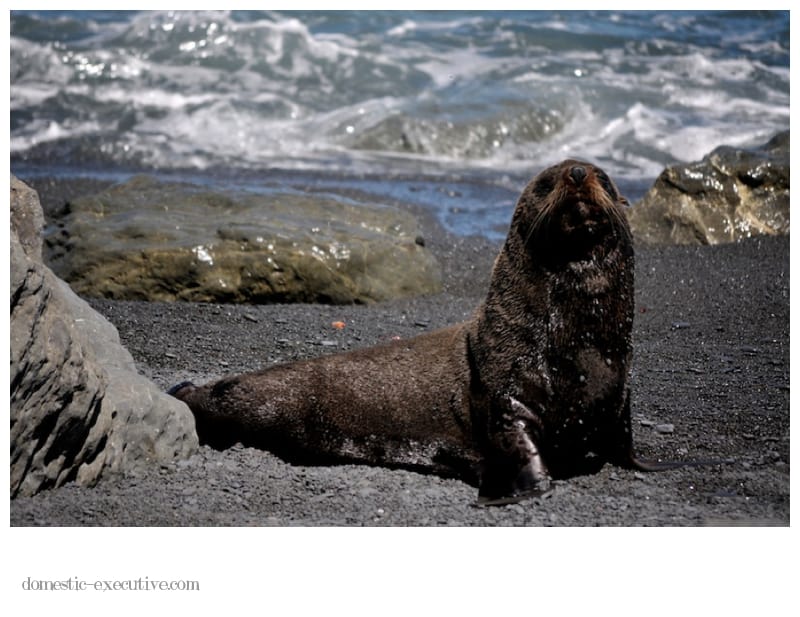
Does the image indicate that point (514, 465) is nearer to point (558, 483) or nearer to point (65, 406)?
point (558, 483)

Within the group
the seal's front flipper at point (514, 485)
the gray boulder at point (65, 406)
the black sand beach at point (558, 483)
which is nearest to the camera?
the gray boulder at point (65, 406)

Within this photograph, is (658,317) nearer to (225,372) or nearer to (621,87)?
(225,372)

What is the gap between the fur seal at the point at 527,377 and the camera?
16.9 feet

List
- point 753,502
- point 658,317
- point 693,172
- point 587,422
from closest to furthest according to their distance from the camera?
point 753,502
point 587,422
point 658,317
point 693,172

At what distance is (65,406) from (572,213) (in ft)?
8.05

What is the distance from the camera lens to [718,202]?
36.2ft

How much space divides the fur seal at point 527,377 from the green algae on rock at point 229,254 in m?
3.16

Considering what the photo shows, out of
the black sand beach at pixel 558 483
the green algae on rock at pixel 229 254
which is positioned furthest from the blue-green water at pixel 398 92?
the black sand beach at pixel 558 483

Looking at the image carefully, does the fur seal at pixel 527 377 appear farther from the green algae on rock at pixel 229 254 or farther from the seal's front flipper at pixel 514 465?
the green algae on rock at pixel 229 254

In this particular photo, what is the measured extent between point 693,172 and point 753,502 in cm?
703

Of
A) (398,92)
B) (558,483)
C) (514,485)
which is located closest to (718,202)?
(558,483)
